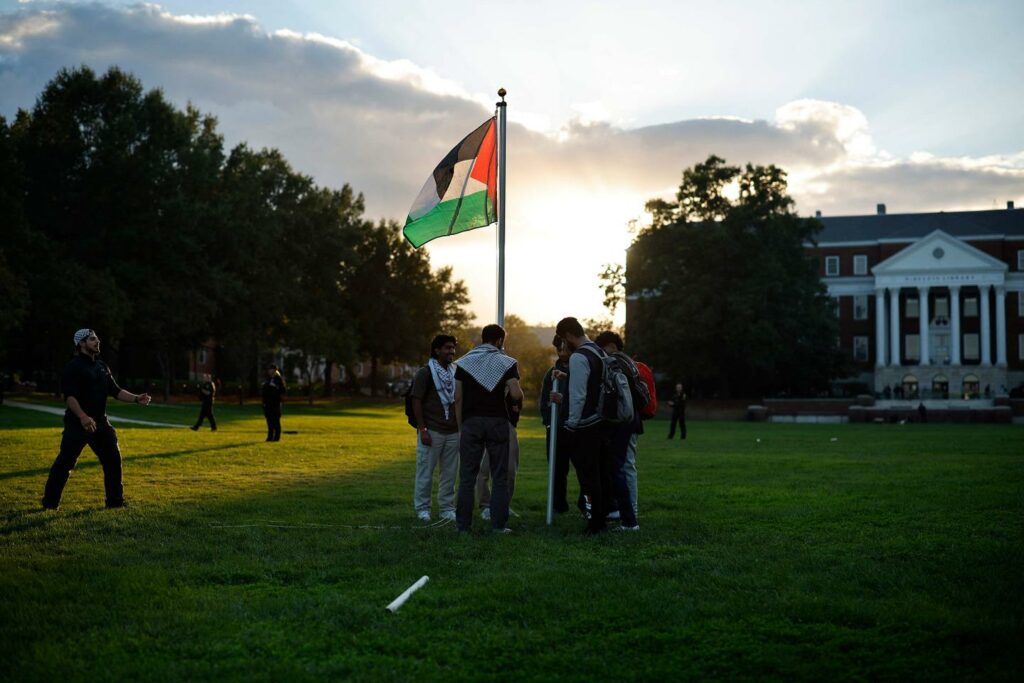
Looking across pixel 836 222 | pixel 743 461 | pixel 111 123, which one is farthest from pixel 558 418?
pixel 836 222

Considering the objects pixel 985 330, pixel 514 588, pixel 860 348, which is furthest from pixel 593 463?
pixel 860 348

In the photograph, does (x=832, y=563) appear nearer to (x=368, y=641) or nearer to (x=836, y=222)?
(x=368, y=641)

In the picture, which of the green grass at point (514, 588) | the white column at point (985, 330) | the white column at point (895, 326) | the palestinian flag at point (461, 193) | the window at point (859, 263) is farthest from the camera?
the window at point (859, 263)

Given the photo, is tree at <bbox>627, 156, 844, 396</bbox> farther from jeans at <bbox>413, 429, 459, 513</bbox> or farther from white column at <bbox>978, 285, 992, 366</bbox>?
jeans at <bbox>413, 429, 459, 513</bbox>

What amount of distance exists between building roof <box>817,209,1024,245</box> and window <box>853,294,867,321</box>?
548cm

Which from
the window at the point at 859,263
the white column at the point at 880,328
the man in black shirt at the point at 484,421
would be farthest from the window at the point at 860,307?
the man in black shirt at the point at 484,421

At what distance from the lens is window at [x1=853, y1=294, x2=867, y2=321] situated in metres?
89.9

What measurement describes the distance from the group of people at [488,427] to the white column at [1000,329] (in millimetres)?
81288

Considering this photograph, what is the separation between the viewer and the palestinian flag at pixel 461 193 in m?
12.0

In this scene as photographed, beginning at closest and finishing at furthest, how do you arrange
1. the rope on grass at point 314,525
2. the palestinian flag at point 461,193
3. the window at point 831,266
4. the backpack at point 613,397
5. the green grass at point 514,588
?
the green grass at point 514,588
the backpack at point 613,397
the rope on grass at point 314,525
the palestinian flag at point 461,193
the window at point 831,266

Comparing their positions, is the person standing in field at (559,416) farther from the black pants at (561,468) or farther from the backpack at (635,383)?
the backpack at (635,383)

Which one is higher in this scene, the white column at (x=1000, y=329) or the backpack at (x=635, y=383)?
the white column at (x=1000, y=329)

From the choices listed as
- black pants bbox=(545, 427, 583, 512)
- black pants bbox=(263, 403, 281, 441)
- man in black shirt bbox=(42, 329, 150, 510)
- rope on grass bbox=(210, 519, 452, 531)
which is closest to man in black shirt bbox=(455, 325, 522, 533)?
rope on grass bbox=(210, 519, 452, 531)

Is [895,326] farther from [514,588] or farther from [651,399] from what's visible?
[514,588]
